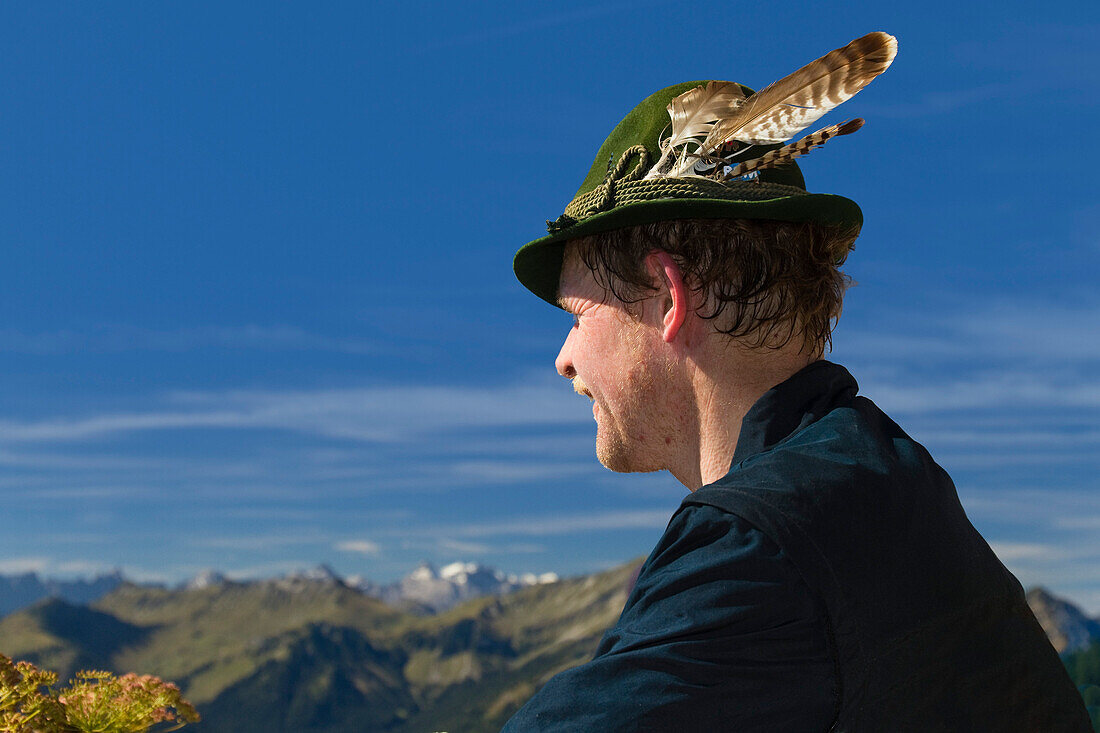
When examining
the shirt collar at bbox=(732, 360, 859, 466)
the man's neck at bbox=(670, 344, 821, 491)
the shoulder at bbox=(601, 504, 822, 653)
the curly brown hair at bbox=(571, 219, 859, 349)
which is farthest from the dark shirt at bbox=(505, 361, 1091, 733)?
the curly brown hair at bbox=(571, 219, 859, 349)

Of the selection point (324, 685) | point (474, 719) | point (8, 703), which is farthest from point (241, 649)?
point (8, 703)

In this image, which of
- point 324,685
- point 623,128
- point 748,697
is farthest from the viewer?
point 324,685

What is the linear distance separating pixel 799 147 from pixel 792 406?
876 mm

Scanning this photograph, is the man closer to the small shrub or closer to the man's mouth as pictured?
the man's mouth

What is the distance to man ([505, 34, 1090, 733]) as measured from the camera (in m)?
1.92

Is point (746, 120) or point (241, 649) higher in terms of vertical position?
point (746, 120)

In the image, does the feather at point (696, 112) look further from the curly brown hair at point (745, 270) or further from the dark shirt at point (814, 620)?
the dark shirt at point (814, 620)

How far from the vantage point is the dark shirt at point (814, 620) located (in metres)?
1.89

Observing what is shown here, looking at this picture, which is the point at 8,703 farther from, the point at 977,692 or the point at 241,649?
the point at 241,649

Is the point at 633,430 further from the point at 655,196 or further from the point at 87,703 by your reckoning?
the point at 87,703

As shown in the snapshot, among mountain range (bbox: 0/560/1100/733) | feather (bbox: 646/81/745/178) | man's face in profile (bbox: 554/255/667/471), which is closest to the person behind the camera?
man's face in profile (bbox: 554/255/667/471)

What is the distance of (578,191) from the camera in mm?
3252

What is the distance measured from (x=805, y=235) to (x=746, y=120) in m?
0.41

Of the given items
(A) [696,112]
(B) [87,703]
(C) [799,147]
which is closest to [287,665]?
(B) [87,703]
